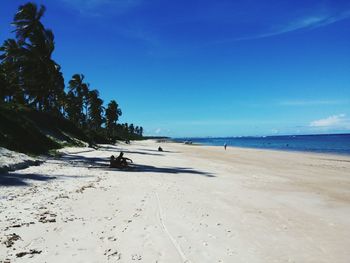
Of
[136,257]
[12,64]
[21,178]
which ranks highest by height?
[12,64]

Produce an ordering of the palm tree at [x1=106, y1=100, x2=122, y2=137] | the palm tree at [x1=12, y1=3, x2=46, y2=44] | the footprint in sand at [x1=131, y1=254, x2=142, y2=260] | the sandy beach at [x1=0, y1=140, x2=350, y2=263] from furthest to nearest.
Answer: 1. the palm tree at [x1=106, y1=100, x2=122, y2=137]
2. the palm tree at [x1=12, y1=3, x2=46, y2=44]
3. the sandy beach at [x1=0, y1=140, x2=350, y2=263]
4. the footprint in sand at [x1=131, y1=254, x2=142, y2=260]

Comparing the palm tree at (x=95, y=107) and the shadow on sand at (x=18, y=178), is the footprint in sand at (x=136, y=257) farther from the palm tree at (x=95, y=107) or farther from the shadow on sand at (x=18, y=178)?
the palm tree at (x=95, y=107)

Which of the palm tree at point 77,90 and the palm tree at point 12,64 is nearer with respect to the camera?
the palm tree at point 12,64

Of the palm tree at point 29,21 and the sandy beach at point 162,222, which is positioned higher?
the palm tree at point 29,21

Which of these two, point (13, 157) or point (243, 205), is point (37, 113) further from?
point (243, 205)

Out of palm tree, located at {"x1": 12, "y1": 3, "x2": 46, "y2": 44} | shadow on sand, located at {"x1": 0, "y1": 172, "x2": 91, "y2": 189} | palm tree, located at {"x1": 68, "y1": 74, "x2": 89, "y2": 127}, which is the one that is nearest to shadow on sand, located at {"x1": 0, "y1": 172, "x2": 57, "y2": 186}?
shadow on sand, located at {"x1": 0, "y1": 172, "x2": 91, "y2": 189}

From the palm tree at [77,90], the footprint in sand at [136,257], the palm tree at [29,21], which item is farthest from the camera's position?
the palm tree at [77,90]

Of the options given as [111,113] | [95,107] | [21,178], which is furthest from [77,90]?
[21,178]

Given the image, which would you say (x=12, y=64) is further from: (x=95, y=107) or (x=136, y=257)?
(x=95, y=107)

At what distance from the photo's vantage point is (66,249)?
6617 millimetres

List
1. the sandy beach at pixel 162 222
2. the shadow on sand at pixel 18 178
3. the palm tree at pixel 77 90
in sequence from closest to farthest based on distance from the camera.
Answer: the sandy beach at pixel 162 222, the shadow on sand at pixel 18 178, the palm tree at pixel 77 90

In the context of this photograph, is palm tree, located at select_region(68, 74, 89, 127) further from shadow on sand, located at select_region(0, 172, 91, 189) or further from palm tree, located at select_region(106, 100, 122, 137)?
shadow on sand, located at select_region(0, 172, 91, 189)

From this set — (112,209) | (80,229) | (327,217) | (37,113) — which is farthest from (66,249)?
(37,113)

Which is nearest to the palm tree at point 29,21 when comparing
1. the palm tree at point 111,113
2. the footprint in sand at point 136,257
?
the footprint in sand at point 136,257
